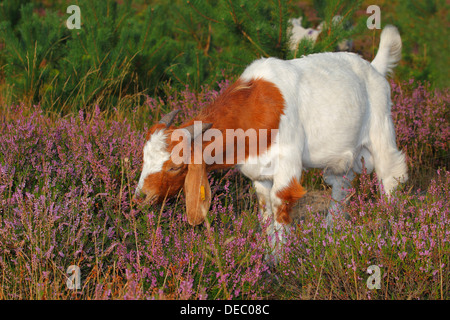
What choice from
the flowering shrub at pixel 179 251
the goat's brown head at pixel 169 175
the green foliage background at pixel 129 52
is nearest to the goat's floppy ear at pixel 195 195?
the goat's brown head at pixel 169 175

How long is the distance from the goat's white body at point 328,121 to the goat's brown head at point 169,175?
446 millimetres

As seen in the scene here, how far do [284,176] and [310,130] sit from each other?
1.50 ft

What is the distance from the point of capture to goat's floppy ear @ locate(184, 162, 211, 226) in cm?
310

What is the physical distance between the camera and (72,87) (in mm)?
5410

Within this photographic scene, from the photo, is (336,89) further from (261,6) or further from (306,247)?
(261,6)

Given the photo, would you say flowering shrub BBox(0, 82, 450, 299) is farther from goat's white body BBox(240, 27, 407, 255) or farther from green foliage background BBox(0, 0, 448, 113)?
green foliage background BBox(0, 0, 448, 113)

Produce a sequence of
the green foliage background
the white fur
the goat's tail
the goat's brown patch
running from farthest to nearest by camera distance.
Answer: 1. the green foliage background
2. the goat's tail
3. the goat's brown patch
4. the white fur

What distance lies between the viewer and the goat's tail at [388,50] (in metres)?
4.22

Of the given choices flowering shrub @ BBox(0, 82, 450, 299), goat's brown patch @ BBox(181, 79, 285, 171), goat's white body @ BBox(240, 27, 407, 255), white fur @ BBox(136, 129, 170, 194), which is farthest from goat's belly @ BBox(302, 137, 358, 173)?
white fur @ BBox(136, 129, 170, 194)

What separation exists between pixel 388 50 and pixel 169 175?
2.33 m

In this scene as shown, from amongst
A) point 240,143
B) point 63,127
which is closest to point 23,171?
point 63,127

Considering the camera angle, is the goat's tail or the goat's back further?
the goat's tail

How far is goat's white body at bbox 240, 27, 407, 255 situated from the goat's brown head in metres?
0.45

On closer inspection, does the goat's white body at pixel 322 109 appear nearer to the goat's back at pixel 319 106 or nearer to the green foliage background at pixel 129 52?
the goat's back at pixel 319 106
